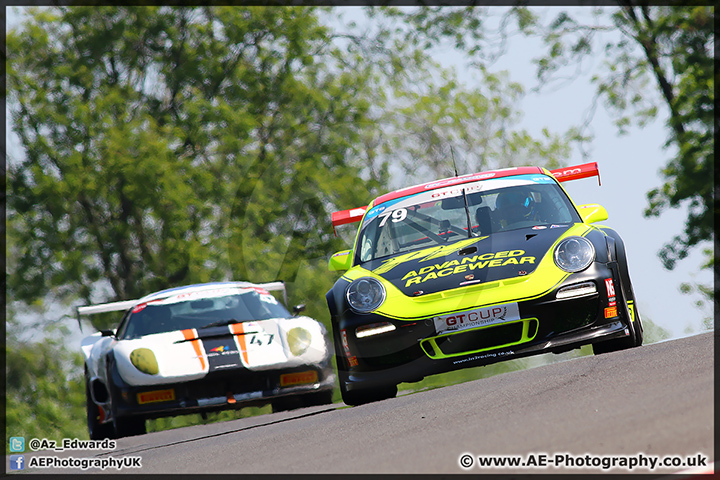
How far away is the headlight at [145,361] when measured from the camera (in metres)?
9.09

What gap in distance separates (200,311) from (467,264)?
4.35 meters

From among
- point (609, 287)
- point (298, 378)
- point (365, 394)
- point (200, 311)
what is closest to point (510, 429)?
point (609, 287)

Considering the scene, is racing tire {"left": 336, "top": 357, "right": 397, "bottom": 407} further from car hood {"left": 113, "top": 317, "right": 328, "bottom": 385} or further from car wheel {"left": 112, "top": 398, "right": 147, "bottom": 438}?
car wheel {"left": 112, "top": 398, "right": 147, "bottom": 438}

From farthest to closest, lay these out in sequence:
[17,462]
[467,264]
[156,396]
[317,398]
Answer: [317,398]
[156,396]
[17,462]
[467,264]

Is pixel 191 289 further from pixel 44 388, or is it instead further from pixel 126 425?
pixel 44 388

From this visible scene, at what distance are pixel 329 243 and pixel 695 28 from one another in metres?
10.6

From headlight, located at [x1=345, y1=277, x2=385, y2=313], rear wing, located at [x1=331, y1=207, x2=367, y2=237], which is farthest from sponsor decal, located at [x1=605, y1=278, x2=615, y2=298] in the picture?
rear wing, located at [x1=331, y1=207, x2=367, y2=237]

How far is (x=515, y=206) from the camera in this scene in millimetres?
8172

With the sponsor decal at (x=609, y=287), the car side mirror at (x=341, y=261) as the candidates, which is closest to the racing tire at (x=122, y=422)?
the car side mirror at (x=341, y=261)

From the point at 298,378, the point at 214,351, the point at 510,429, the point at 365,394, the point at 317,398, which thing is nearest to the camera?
the point at 510,429

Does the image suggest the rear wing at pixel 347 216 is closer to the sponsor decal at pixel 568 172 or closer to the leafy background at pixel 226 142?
the sponsor decal at pixel 568 172

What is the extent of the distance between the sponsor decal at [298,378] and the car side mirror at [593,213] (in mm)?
3214

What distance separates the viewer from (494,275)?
7.12m

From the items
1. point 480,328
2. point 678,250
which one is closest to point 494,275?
point 480,328
